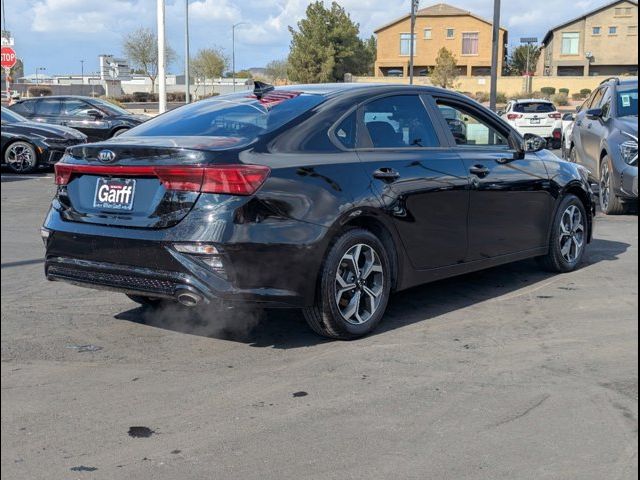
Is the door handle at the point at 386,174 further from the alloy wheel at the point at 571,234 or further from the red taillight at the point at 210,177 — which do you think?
the alloy wheel at the point at 571,234

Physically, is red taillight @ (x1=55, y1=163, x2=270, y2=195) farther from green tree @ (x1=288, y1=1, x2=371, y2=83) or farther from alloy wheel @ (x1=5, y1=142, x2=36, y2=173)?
green tree @ (x1=288, y1=1, x2=371, y2=83)

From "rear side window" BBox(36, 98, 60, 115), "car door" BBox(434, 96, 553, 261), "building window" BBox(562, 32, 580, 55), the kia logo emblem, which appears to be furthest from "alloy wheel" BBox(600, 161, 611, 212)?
"building window" BBox(562, 32, 580, 55)

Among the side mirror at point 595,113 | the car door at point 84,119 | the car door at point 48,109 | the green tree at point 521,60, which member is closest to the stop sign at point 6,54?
the side mirror at point 595,113

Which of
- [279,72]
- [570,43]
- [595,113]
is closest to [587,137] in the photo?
[595,113]

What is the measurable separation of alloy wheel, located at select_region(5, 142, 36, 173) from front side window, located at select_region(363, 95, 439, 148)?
1079 centimetres

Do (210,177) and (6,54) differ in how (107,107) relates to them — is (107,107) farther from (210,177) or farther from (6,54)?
(6,54)

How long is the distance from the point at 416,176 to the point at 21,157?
11.3m

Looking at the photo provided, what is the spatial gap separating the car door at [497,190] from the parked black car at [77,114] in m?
15.1

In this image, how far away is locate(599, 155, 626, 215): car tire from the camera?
9.61 metres

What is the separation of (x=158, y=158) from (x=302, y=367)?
1.44 metres

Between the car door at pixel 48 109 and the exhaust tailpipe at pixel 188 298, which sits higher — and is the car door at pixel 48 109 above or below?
above

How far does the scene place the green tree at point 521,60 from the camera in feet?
267

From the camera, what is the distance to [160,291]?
4.36 metres

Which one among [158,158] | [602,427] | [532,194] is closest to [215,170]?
[158,158]
